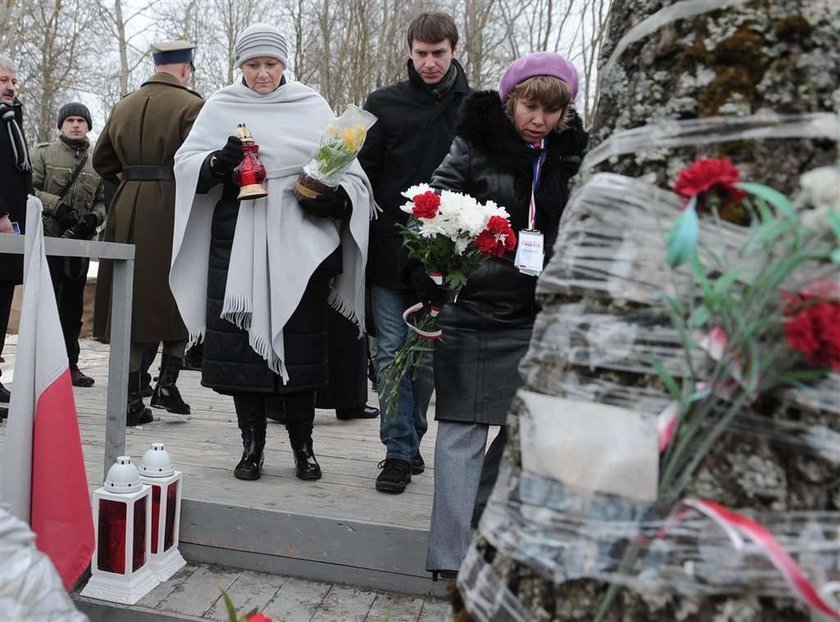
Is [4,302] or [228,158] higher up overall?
[228,158]

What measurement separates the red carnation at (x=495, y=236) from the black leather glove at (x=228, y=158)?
3.72 ft

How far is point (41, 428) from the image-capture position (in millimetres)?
2404

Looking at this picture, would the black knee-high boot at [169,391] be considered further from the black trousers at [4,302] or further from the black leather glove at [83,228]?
the black leather glove at [83,228]

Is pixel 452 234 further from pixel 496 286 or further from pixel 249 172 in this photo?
pixel 249 172

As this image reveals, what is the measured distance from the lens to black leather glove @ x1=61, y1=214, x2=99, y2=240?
5390mm

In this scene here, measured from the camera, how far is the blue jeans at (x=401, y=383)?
11.3 feet

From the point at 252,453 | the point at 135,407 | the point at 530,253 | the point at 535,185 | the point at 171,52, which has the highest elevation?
the point at 171,52

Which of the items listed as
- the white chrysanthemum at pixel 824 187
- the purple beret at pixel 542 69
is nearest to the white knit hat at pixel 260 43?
the purple beret at pixel 542 69

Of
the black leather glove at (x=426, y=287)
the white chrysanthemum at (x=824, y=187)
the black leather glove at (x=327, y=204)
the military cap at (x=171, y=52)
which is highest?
the military cap at (x=171, y=52)

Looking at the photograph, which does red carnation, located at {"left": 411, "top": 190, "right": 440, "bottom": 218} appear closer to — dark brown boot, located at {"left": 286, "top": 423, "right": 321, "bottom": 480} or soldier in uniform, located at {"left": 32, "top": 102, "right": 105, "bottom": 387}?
dark brown boot, located at {"left": 286, "top": 423, "right": 321, "bottom": 480}

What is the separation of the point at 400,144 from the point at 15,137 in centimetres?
236

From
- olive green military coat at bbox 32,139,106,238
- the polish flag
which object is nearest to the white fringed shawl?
the polish flag

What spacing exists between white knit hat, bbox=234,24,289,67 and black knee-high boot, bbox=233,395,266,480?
134 centimetres

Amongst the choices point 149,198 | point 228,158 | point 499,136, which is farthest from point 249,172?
point 149,198
